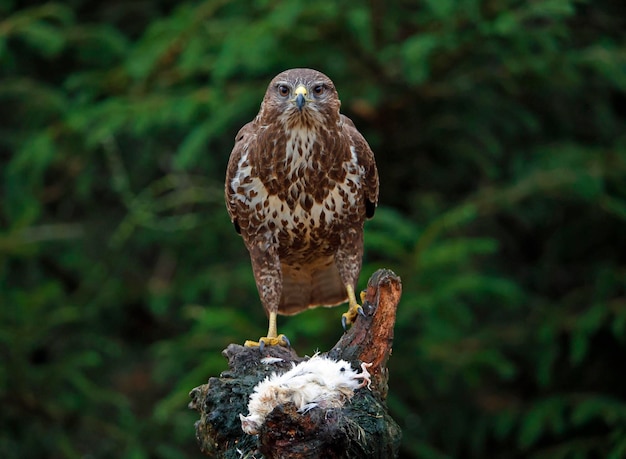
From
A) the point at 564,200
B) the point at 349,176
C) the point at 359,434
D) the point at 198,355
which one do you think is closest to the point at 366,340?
the point at 359,434

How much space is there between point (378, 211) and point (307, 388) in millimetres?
2934

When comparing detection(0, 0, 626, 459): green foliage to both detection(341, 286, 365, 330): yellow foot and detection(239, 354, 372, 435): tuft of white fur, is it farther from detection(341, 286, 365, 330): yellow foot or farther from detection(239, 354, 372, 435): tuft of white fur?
detection(239, 354, 372, 435): tuft of white fur

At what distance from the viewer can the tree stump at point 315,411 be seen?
11.3 ft

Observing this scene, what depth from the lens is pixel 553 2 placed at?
611cm

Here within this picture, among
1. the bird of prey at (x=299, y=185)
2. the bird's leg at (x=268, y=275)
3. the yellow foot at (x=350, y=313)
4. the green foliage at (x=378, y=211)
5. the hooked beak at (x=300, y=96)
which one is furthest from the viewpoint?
the green foliage at (x=378, y=211)

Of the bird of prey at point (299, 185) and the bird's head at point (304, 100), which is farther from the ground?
the bird's head at point (304, 100)

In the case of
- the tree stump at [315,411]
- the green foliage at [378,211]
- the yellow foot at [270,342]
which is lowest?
the tree stump at [315,411]

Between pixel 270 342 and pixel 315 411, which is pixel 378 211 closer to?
pixel 270 342

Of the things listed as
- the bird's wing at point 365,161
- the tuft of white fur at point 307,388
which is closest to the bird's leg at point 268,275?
the bird's wing at point 365,161

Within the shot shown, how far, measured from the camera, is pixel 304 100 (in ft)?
14.5

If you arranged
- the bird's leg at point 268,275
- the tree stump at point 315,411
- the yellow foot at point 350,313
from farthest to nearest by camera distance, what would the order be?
the bird's leg at point 268,275 → the yellow foot at point 350,313 → the tree stump at point 315,411

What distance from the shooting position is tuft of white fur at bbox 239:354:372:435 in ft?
11.5

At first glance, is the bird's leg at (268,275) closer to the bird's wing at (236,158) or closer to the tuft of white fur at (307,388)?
the bird's wing at (236,158)

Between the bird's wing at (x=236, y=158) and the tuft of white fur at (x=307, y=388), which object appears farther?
the bird's wing at (x=236, y=158)
